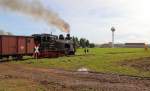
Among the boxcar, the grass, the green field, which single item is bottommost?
the grass

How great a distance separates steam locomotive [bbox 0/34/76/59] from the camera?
136 ft

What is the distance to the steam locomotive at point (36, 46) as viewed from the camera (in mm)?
41344

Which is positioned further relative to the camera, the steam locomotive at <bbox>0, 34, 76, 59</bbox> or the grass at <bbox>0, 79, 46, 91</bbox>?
the steam locomotive at <bbox>0, 34, 76, 59</bbox>

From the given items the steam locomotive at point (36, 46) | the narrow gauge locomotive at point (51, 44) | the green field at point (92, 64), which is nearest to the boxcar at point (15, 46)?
the steam locomotive at point (36, 46)

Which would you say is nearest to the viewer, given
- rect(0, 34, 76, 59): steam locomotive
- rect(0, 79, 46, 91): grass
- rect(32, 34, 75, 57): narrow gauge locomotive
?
rect(0, 79, 46, 91): grass

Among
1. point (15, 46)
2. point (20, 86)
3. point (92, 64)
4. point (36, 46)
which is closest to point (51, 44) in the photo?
point (36, 46)

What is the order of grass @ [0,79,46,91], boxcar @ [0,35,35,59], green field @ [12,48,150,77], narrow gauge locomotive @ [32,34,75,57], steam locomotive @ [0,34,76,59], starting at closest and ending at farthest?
grass @ [0,79,46,91]
green field @ [12,48,150,77]
boxcar @ [0,35,35,59]
steam locomotive @ [0,34,76,59]
narrow gauge locomotive @ [32,34,75,57]

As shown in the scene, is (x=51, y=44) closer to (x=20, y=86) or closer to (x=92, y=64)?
(x=92, y=64)

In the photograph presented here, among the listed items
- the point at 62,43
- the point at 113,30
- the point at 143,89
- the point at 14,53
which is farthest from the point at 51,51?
the point at 113,30

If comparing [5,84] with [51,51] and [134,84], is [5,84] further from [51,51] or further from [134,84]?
[51,51]

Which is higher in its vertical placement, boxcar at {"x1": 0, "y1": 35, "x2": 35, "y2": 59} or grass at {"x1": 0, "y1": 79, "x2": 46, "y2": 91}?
boxcar at {"x1": 0, "y1": 35, "x2": 35, "y2": 59}

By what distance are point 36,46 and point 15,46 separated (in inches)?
144

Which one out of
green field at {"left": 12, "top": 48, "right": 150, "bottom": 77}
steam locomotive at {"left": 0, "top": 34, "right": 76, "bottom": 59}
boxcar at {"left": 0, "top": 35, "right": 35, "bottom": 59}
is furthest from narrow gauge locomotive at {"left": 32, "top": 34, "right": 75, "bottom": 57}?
green field at {"left": 12, "top": 48, "right": 150, "bottom": 77}

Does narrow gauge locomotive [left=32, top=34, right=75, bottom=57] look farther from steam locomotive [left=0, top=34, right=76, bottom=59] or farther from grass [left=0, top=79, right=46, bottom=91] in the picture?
grass [left=0, top=79, right=46, bottom=91]
